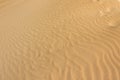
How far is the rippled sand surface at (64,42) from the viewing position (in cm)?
428

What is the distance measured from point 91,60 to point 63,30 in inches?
75.8

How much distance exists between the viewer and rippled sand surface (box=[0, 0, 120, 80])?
4284 mm

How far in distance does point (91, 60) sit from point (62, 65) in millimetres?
704

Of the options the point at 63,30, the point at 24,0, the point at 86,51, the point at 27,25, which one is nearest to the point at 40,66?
the point at 86,51

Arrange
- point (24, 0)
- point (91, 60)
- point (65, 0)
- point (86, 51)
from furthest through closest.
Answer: point (24, 0) → point (65, 0) → point (86, 51) → point (91, 60)

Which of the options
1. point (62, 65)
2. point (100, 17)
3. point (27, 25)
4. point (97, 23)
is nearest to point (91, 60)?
point (62, 65)

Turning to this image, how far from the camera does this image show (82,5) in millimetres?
7398

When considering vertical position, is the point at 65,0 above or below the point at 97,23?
above

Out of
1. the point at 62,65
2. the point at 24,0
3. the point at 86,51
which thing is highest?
the point at 24,0

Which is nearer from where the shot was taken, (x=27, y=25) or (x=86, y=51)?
(x=86, y=51)

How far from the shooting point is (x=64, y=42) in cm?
536

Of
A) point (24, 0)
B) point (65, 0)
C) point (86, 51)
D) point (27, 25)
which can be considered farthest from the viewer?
point (24, 0)

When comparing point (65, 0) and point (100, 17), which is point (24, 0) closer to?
point (65, 0)

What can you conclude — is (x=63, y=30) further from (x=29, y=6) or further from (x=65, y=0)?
(x=29, y=6)
